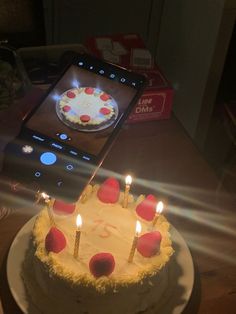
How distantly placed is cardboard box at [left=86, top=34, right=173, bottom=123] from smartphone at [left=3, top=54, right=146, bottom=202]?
15 centimetres

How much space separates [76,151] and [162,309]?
0.98ft

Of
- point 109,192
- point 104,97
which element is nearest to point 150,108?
point 104,97

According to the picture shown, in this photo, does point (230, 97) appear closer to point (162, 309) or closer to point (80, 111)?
point (80, 111)

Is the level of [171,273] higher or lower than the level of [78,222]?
lower

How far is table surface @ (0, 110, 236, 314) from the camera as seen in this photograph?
2.95 ft

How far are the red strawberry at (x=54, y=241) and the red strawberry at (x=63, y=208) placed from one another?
0.20 feet

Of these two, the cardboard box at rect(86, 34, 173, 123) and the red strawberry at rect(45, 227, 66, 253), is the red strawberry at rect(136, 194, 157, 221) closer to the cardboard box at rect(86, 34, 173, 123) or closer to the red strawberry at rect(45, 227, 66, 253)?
the red strawberry at rect(45, 227, 66, 253)

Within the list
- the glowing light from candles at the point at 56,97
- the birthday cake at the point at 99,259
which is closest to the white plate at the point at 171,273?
the birthday cake at the point at 99,259

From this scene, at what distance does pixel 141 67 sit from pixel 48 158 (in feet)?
1.24

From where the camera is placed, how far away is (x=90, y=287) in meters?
0.77

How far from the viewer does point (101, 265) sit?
0.77m

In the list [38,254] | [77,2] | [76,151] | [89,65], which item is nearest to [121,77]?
[89,65]

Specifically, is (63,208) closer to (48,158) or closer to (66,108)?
(48,158)

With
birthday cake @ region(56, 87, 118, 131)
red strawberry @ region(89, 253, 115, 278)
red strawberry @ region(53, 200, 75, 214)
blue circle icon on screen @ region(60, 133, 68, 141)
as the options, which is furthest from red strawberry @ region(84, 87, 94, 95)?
red strawberry @ region(89, 253, 115, 278)
